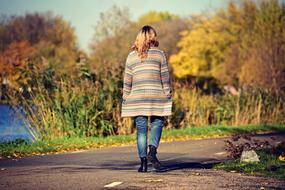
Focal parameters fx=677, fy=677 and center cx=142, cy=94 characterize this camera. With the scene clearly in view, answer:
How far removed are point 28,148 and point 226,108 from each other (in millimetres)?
13584

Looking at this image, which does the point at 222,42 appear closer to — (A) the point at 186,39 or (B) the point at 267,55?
(A) the point at 186,39

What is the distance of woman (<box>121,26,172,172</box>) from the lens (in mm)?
9570

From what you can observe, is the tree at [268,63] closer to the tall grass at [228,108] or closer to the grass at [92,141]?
the tall grass at [228,108]

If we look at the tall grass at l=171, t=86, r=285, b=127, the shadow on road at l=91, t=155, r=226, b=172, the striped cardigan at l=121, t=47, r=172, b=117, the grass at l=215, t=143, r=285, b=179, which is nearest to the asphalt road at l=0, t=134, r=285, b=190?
the shadow on road at l=91, t=155, r=226, b=172

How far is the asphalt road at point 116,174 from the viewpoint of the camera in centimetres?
808

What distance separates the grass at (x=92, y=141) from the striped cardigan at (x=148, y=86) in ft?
13.4

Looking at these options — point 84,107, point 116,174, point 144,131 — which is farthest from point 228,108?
point 116,174

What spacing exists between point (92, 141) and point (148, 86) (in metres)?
7.23

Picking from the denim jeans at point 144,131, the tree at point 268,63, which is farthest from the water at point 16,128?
the tree at point 268,63

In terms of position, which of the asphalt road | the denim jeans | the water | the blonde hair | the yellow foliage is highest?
the yellow foliage

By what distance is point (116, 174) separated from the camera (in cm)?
923

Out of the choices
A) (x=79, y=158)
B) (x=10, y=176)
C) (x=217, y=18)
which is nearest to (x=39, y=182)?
(x=10, y=176)

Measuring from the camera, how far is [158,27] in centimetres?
8981

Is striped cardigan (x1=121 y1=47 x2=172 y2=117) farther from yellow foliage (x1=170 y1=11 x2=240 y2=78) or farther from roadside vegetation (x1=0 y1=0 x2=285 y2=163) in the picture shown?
yellow foliage (x1=170 y1=11 x2=240 y2=78)
